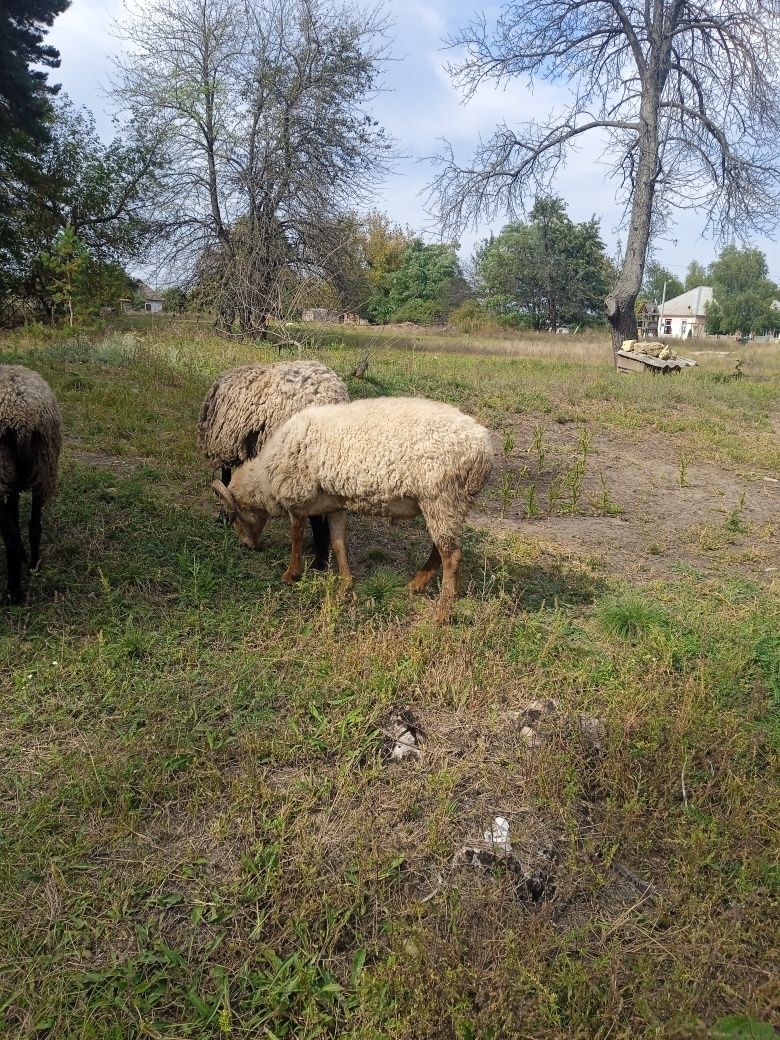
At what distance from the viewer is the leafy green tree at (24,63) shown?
16766 mm

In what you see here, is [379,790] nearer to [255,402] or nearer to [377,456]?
[377,456]

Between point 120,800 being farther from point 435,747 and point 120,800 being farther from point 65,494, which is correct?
point 65,494

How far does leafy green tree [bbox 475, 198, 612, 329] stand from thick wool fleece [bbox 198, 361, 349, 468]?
4413 centimetres

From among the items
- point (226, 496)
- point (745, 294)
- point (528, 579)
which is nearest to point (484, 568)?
point (528, 579)

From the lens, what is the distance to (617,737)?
373 centimetres

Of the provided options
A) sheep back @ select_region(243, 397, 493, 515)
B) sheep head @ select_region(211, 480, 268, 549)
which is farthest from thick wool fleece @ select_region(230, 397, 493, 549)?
sheep head @ select_region(211, 480, 268, 549)

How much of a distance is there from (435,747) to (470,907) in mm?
939

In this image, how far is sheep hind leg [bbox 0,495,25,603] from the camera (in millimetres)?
4777

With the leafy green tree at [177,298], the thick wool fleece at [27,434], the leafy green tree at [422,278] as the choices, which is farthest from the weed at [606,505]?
the leafy green tree at [422,278]

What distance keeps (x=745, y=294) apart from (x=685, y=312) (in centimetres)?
2117

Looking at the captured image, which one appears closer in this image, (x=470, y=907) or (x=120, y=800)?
(x=470, y=907)

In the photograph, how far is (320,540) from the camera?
5.98 m

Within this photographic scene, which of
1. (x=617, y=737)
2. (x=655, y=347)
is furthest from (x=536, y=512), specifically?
(x=655, y=347)

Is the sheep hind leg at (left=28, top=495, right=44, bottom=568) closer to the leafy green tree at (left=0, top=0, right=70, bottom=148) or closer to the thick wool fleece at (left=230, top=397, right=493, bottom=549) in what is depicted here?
the thick wool fleece at (left=230, top=397, right=493, bottom=549)
